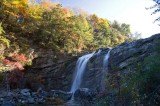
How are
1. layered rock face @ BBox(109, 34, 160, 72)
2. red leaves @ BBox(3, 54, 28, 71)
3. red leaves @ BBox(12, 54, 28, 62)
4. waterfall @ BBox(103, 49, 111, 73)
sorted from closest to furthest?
layered rock face @ BBox(109, 34, 160, 72)
waterfall @ BBox(103, 49, 111, 73)
red leaves @ BBox(3, 54, 28, 71)
red leaves @ BBox(12, 54, 28, 62)

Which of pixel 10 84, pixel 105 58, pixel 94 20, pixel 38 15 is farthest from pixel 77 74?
pixel 94 20

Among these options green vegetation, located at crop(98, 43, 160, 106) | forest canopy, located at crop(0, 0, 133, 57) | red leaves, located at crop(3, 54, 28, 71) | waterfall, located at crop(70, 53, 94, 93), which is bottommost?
green vegetation, located at crop(98, 43, 160, 106)

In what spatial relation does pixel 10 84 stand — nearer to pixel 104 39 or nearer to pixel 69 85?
pixel 69 85

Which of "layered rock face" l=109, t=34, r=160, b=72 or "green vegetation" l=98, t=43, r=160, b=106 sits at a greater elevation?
"layered rock face" l=109, t=34, r=160, b=72

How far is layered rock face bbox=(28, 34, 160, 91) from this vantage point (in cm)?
2187

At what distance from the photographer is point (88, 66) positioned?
2586cm

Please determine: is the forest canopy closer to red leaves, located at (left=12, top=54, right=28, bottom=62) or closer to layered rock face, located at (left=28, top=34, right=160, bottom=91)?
red leaves, located at (left=12, top=54, right=28, bottom=62)

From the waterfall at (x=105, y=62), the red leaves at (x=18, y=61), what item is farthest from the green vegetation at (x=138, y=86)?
the red leaves at (x=18, y=61)

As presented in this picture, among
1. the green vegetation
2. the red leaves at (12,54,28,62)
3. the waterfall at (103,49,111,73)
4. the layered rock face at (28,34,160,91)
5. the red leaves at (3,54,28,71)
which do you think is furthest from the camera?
the red leaves at (12,54,28,62)

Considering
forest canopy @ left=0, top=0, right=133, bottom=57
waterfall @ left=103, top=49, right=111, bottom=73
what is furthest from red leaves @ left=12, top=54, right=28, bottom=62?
waterfall @ left=103, top=49, right=111, bottom=73

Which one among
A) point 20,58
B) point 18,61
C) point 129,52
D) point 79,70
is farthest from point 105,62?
point 18,61

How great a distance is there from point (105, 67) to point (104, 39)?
18.2m

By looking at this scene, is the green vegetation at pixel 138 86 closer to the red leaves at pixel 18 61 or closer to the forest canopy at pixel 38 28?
the red leaves at pixel 18 61

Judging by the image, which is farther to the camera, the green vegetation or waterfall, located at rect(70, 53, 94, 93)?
waterfall, located at rect(70, 53, 94, 93)
